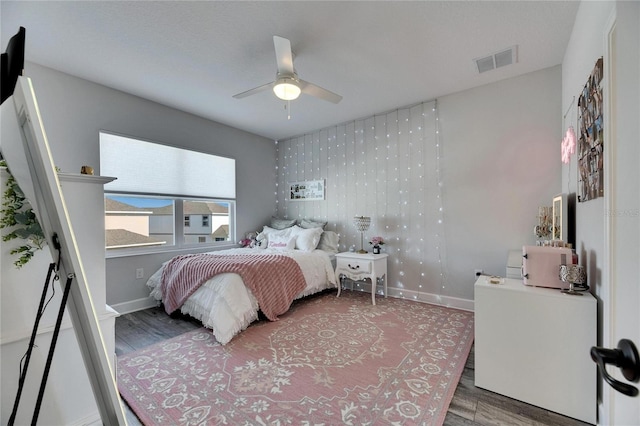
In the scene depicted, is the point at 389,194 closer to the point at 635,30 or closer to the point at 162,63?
the point at 162,63

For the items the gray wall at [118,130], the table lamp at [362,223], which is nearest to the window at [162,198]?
the gray wall at [118,130]

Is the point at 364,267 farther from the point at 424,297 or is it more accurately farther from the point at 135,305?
the point at 135,305

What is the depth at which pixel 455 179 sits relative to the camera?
3336 mm

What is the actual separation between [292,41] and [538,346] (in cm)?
286

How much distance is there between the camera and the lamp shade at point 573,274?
154 centimetres

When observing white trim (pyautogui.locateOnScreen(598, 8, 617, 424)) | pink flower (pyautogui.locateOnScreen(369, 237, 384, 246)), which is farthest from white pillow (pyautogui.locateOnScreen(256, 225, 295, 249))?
white trim (pyautogui.locateOnScreen(598, 8, 617, 424))

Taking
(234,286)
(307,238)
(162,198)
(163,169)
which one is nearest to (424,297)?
(307,238)

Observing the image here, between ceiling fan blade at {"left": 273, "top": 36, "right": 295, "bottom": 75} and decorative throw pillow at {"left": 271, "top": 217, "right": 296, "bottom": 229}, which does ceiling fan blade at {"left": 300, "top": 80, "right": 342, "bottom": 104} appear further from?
decorative throw pillow at {"left": 271, "top": 217, "right": 296, "bottom": 229}

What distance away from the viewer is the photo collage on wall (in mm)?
1350

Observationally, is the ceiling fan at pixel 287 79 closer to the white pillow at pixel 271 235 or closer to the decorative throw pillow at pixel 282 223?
the white pillow at pixel 271 235

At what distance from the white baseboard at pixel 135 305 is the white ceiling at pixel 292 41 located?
256 cm

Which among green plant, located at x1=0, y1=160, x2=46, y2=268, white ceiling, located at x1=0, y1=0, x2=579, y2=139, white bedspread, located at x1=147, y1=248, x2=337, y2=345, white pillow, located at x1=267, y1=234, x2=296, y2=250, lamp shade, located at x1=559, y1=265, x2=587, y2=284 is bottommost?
white bedspread, located at x1=147, y1=248, x2=337, y2=345

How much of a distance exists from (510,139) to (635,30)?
2.89m

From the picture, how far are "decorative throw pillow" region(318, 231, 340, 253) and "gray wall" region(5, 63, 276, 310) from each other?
1.38 m
